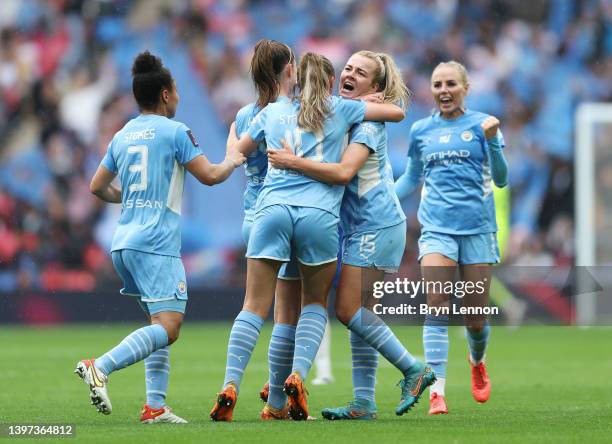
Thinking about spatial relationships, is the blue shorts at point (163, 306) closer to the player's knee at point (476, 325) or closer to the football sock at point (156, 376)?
the football sock at point (156, 376)

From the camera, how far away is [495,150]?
8836 mm

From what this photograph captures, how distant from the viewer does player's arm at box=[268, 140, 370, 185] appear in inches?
282

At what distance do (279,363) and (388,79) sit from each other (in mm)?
1803

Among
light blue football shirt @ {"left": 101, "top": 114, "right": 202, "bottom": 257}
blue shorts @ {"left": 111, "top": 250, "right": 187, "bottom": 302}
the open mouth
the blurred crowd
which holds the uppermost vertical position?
the blurred crowd

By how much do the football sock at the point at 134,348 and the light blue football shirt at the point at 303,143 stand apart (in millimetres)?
924

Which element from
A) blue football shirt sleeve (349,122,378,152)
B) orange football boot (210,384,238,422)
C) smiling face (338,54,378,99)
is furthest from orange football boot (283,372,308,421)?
smiling face (338,54,378,99)

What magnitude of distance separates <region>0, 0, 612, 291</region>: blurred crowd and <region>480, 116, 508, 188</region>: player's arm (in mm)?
11037

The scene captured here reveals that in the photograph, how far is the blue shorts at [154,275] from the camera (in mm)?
7172

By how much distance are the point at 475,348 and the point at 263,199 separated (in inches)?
98.9

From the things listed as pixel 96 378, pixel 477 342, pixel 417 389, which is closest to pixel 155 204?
pixel 96 378

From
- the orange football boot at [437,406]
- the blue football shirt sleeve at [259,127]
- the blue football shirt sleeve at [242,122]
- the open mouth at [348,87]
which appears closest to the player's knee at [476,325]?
the orange football boot at [437,406]

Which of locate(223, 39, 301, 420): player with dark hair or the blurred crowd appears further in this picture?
the blurred crowd

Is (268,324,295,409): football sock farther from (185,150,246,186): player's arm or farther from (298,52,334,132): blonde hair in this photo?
(298,52,334,132): blonde hair

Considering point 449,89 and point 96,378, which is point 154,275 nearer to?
point 96,378
